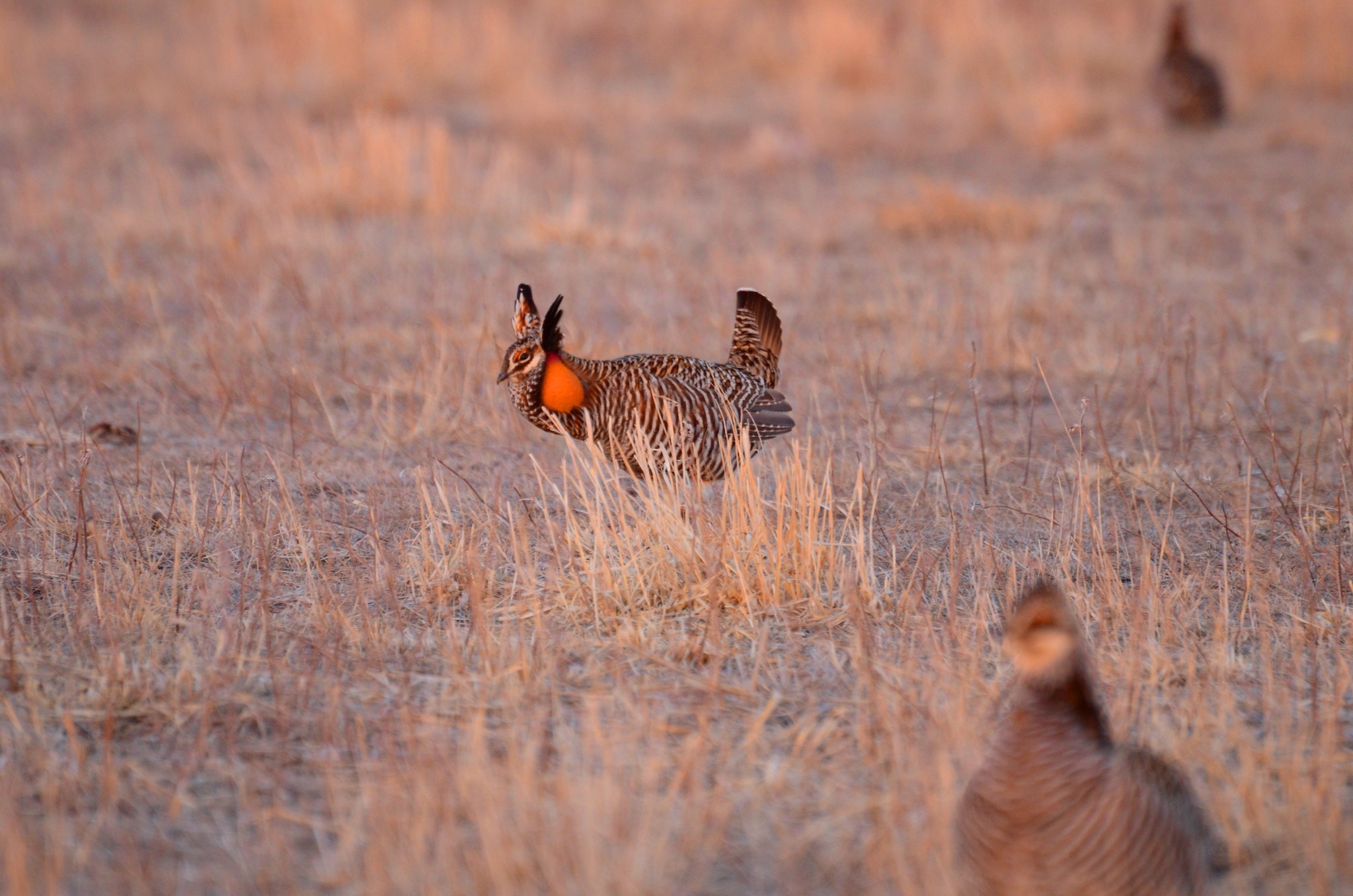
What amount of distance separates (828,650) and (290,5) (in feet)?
38.1

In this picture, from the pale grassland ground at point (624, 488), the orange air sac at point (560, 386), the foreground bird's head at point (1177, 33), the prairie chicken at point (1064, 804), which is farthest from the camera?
the foreground bird's head at point (1177, 33)

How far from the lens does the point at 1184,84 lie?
11312 mm

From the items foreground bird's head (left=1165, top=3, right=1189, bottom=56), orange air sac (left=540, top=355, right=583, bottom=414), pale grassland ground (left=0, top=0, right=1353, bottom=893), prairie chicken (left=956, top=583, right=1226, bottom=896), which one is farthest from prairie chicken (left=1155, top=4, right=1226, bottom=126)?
prairie chicken (left=956, top=583, right=1226, bottom=896)

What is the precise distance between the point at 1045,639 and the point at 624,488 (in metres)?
3.27

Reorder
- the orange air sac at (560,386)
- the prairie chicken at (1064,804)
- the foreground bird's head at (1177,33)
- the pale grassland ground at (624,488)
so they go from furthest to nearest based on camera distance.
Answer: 1. the foreground bird's head at (1177,33)
2. the orange air sac at (560,386)
3. the pale grassland ground at (624,488)
4. the prairie chicken at (1064,804)

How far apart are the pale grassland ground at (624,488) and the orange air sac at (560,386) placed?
7.6 inches

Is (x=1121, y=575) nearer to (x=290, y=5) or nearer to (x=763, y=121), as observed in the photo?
(x=763, y=121)

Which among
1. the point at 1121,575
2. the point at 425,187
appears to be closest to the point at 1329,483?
the point at 1121,575

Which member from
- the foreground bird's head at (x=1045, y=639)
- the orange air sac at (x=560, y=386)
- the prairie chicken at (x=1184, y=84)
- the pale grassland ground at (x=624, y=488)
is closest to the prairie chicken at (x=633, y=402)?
the orange air sac at (x=560, y=386)

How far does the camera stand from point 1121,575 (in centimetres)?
390

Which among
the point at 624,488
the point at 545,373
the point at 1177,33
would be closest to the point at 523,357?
the point at 545,373

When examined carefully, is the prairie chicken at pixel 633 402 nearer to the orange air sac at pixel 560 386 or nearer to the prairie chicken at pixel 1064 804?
the orange air sac at pixel 560 386

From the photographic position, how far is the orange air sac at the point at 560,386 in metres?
4.11

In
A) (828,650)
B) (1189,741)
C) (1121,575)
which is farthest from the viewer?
(1121,575)
